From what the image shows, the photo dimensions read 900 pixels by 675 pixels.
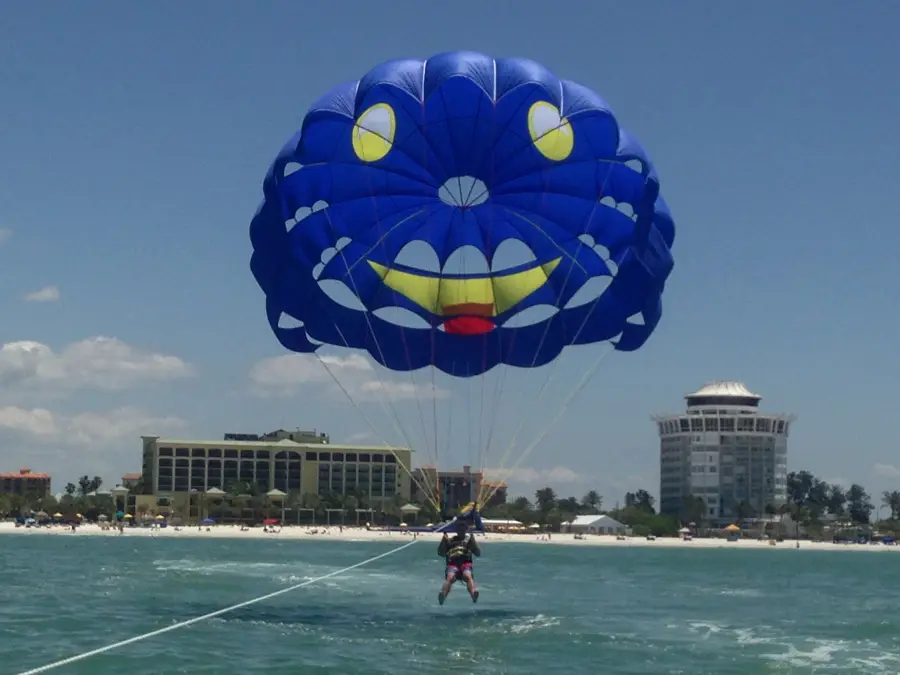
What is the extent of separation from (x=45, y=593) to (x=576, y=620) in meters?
15.3

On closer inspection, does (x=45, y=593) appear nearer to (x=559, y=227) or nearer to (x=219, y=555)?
(x=559, y=227)

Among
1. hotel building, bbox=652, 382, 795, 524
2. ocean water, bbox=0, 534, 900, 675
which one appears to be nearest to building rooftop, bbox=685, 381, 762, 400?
hotel building, bbox=652, 382, 795, 524

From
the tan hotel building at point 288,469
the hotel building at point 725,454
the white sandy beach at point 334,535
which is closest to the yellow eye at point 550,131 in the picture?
the white sandy beach at point 334,535

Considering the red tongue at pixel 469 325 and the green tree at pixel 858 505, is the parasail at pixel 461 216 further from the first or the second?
the green tree at pixel 858 505

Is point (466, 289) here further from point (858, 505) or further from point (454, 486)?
point (858, 505)

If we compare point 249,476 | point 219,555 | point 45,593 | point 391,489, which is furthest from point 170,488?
point 45,593

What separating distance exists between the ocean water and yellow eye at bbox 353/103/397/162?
9025 millimetres

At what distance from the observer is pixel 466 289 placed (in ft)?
88.3

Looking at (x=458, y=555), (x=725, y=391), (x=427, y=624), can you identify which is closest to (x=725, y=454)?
(x=725, y=391)

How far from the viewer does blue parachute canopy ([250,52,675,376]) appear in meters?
23.4

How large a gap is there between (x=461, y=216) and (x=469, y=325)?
2.23 meters

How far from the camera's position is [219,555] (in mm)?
73188

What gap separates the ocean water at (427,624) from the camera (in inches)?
963

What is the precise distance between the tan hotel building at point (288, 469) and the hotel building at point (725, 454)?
53.0 meters
